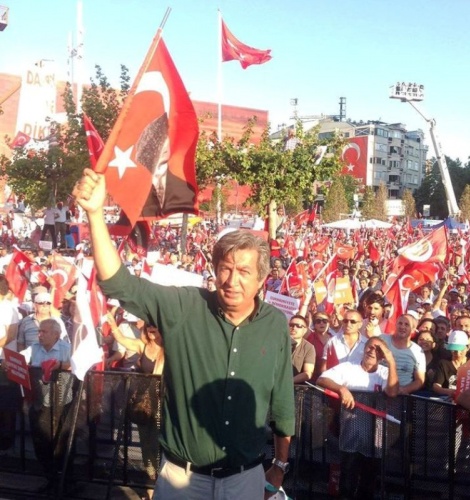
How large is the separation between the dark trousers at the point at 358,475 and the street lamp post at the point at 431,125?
1625 inches

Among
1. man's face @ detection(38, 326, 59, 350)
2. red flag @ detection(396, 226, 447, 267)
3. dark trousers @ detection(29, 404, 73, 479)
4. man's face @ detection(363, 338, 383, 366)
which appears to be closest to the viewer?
man's face @ detection(363, 338, 383, 366)

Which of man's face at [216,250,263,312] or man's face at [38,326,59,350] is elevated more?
man's face at [216,250,263,312]

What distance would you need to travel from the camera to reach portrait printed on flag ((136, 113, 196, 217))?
4.82m

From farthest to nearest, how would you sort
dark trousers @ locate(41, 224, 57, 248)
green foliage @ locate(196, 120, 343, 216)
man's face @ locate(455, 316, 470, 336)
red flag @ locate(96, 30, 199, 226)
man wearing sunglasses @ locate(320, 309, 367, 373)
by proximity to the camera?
dark trousers @ locate(41, 224, 57, 248) → green foliage @ locate(196, 120, 343, 216) → man's face @ locate(455, 316, 470, 336) → man wearing sunglasses @ locate(320, 309, 367, 373) → red flag @ locate(96, 30, 199, 226)

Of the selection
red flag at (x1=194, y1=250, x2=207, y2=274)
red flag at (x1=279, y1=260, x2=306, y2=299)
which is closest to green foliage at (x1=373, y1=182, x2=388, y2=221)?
red flag at (x1=194, y1=250, x2=207, y2=274)

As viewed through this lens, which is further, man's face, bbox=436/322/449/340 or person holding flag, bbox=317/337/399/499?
man's face, bbox=436/322/449/340

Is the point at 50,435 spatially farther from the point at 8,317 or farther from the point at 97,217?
the point at 97,217

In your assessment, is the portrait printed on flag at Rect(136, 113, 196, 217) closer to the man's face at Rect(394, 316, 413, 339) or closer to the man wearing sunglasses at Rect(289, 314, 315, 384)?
the man wearing sunglasses at Rect(289, 314, 315, 384)

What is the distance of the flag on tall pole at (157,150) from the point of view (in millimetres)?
4809

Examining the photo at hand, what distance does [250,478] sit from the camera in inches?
113

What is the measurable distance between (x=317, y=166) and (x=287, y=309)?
1265cm

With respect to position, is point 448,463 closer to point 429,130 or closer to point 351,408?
point 351,408

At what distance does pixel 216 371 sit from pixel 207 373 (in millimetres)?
36

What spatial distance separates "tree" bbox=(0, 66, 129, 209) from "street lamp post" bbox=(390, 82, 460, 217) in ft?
93.6
